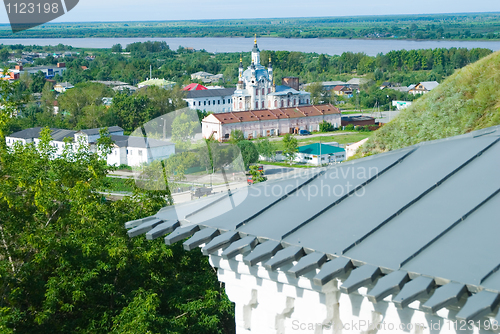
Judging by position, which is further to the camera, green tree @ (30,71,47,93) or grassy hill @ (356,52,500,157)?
green tree @ (30,71,47,93)

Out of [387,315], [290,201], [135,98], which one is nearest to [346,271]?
[387,315]

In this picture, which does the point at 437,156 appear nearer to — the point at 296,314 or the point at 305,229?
the point at 305,229

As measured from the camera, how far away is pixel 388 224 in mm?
1730

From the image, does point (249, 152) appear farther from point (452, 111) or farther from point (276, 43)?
point (276, 43)

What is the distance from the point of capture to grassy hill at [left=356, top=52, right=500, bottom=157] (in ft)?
22.3

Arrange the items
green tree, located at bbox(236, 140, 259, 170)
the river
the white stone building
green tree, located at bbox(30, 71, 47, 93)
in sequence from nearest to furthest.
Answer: green tree, located at bbox(236, 140, 259, 170) → the white stone building → green tree, located at bbox(30, 71, 47, 93) → the river

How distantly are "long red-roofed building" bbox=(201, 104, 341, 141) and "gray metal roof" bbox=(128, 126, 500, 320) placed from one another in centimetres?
3318

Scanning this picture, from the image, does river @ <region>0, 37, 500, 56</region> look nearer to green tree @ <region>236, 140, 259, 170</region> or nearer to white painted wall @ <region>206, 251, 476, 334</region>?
green tree @ <region>236, 140, 259, 170</region>

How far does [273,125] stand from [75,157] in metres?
31.7

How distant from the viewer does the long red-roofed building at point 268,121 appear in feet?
119

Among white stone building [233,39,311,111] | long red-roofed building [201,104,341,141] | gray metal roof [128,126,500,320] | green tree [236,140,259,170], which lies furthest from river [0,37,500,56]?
gray metal roof [128,126,500,320]

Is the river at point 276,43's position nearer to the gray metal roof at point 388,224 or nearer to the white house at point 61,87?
the white house at point 61,87

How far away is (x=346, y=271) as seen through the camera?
1572 millimetres

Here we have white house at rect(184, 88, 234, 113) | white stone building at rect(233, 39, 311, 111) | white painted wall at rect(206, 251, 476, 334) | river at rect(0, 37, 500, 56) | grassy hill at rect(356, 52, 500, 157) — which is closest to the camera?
white painted wall at rect(206, 251, 476, 334)
